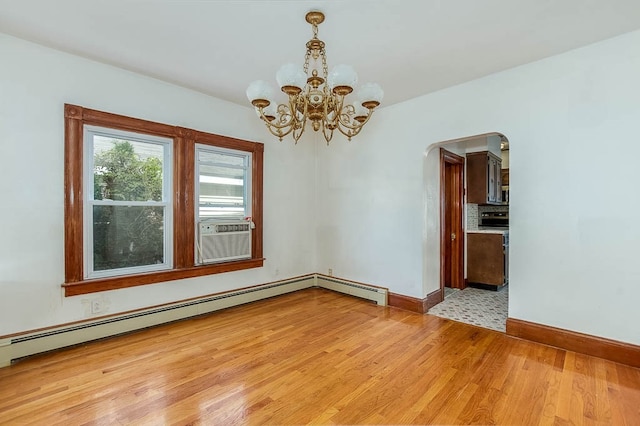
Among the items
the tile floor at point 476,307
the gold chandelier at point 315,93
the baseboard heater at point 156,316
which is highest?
the gold chandelier at point 315,93

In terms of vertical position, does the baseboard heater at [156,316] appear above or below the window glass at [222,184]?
below

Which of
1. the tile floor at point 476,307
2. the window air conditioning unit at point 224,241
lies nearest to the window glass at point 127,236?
the window air conditioning unit at point 224,241

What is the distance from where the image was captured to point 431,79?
338 centimetres

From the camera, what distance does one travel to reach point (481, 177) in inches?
204

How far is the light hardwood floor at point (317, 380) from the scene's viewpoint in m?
1.91

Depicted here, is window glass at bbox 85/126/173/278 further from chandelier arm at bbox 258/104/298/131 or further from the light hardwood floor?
chandelier arm at bbox 258/104/298/131

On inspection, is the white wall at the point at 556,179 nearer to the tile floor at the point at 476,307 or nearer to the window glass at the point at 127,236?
the tile floor at the point at 476,307

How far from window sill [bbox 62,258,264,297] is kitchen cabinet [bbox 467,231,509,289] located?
3.47m

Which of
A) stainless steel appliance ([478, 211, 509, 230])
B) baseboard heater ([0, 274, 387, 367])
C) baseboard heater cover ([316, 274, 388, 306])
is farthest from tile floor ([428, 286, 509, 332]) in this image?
stainless steel appliance ([478, 211, 509, 230])

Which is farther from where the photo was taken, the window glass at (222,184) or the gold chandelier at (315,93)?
the window glass at (222,184)

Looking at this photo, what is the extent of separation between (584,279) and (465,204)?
8.19 feet

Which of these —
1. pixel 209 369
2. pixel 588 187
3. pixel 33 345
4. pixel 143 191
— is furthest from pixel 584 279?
pixel 33 345

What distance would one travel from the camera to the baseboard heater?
2627 mm

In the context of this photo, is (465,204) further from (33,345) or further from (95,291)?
(33,345)
